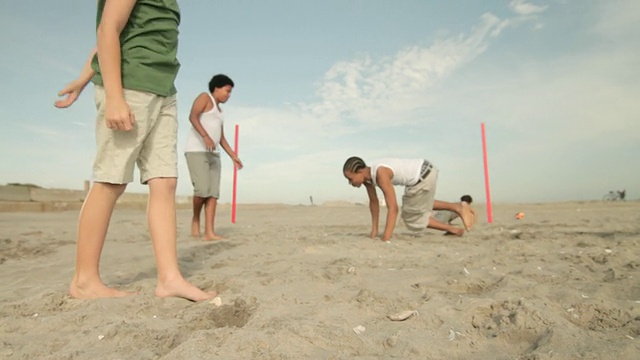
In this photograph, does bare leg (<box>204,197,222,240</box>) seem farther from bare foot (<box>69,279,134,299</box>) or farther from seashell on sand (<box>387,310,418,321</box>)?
seashell on sand (<box>387,310,418,321</box>)

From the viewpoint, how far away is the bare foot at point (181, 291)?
193 cm

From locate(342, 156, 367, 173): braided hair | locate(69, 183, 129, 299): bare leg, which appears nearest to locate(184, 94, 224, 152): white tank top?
locate(342, 156, 367, 173): braided hair

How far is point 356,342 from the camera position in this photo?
1.38m

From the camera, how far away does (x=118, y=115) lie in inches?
73.9

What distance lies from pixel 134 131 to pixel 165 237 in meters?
0.54

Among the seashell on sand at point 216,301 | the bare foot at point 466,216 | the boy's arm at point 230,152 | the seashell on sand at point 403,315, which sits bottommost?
the seashell on sand at point 403,315

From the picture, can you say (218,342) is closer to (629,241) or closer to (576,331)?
(576,331)

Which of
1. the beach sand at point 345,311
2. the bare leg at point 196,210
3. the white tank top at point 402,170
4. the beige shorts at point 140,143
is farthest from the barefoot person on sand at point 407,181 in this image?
the beige shorts at point 140,143

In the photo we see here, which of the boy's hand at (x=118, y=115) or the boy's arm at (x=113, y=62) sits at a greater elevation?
the boy's arm at (x=113, y=62)

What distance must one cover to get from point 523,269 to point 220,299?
1837 mm

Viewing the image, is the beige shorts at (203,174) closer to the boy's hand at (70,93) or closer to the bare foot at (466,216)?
the boy's hand at (70,93)

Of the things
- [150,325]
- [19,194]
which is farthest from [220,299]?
[19,194]

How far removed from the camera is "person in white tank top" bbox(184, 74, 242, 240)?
14.7 feet

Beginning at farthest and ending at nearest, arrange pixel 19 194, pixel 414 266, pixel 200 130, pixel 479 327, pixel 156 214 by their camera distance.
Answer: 1. pixel 19 194
2. pixel 200 130
3. pixel 414 266
4. pixel 156 214
5. pixel 479 327
